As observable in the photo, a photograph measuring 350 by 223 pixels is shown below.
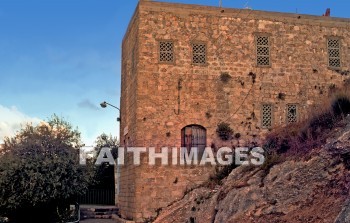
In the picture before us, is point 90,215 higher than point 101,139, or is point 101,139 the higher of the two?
point 101,139

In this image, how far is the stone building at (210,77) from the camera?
15.6 meters

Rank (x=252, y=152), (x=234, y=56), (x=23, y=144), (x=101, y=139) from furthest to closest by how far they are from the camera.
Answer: (x=101, y=139), (x=234, y=56), (x=23, y=144), (x=252, y=152)

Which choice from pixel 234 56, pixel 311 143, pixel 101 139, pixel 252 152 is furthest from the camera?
pixel 101 139

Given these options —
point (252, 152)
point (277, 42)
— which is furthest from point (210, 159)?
point (277, 42)

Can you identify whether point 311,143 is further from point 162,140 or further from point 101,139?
point 101,139

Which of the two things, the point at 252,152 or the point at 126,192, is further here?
the point at 126,192

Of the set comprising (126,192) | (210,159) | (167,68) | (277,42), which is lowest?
(126,192)

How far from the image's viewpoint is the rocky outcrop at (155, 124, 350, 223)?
829 centimetres

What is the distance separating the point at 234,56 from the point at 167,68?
2.83 m

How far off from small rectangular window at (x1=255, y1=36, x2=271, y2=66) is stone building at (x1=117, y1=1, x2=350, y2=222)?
0.13 feet

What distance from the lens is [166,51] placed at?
53.3ft

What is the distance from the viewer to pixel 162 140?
1567 centimetres

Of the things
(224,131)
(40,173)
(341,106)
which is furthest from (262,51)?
(40,173)

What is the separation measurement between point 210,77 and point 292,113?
3.78m
